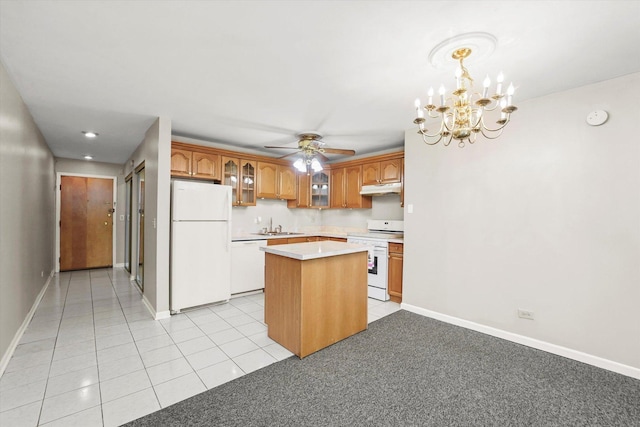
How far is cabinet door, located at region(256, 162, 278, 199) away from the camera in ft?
16.3

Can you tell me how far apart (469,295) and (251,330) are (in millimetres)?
2475

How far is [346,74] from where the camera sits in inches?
91.0

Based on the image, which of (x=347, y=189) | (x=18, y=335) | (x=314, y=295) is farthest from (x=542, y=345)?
(x=18, y=335)

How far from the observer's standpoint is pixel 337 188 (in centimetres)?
536

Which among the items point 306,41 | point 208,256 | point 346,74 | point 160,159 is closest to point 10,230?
point 160,159

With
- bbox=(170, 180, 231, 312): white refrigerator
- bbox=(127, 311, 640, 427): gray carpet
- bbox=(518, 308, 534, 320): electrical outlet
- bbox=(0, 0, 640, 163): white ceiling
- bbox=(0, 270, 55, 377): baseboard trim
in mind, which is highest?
bbox=(0, 0, 640, 163): white ceiling

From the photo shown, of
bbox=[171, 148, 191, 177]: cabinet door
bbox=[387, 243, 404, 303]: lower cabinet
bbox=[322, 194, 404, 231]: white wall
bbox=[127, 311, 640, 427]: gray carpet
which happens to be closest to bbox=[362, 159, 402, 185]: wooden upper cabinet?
bbox=[322, 194, 404, 231]: white wall

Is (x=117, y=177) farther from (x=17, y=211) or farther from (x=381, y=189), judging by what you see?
(x=381, y=189)

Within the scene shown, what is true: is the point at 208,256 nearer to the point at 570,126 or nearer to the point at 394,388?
the point at 394,388

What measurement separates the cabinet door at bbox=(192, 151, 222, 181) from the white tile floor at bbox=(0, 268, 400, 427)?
1.93 meters

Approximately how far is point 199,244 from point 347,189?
2.71 meters

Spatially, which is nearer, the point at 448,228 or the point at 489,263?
the point at 489,263

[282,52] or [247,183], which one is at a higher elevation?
[282,52]

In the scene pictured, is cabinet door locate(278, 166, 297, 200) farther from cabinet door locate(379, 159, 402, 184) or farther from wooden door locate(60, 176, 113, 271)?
wooden door locate(60, 176, 113, 271)
